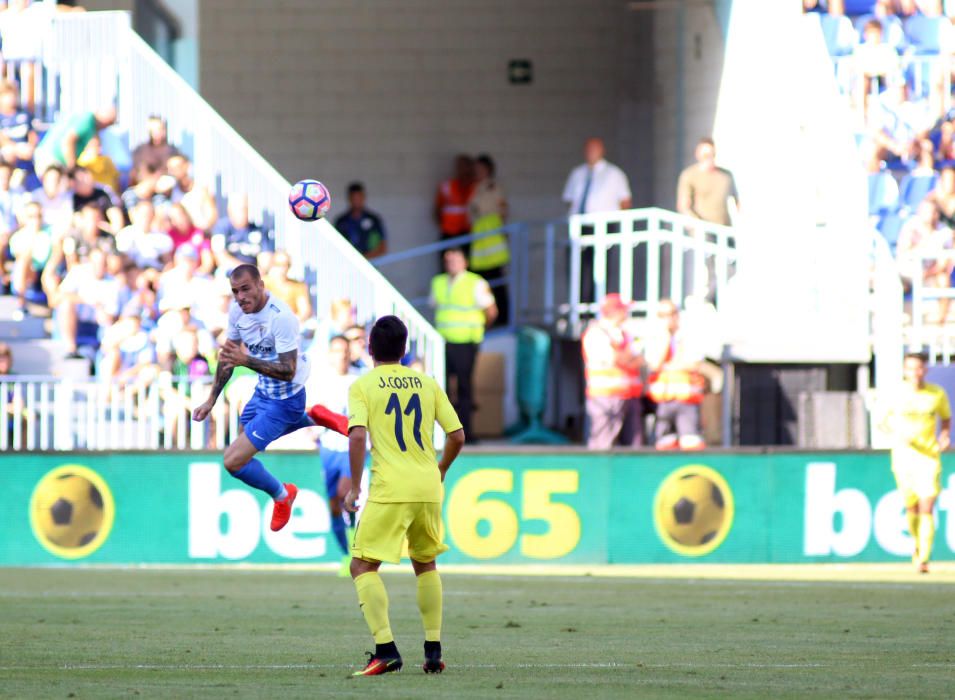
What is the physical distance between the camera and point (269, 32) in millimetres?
24875

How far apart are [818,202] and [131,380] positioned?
7704mm

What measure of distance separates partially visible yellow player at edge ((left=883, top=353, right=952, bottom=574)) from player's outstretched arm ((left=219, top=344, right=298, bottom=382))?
764 centimetres

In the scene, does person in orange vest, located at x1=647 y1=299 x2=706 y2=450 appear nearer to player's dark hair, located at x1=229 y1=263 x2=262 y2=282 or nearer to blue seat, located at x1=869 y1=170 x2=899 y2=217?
blue seat, located at x1=869 y1=170 x2=899 y2=217

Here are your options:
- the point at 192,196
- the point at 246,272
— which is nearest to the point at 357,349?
the point at 192,196

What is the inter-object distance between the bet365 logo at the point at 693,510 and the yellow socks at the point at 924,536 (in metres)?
1.96

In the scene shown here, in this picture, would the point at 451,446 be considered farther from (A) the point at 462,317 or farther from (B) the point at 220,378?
(A) the point at 462,317

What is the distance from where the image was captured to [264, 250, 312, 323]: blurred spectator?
61.9 ft

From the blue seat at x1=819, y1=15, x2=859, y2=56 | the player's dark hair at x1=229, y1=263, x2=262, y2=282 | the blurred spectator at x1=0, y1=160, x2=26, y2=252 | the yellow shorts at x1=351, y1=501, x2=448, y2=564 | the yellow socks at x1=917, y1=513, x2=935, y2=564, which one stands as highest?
the blue seat at x1=819, y1=15, x2=859, y2=56

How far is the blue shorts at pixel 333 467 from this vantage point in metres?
15.9

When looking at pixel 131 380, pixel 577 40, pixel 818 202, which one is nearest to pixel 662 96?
pixel 577 40

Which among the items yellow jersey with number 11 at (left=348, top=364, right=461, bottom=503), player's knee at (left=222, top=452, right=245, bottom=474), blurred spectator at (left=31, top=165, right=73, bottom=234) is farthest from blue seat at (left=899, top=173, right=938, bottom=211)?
yellow jersey with number 11 at (left=348, top=364, right=461, bottom=503)

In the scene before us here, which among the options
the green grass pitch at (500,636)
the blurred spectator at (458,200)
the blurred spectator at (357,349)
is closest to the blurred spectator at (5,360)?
the green grass pitch at (500,636)

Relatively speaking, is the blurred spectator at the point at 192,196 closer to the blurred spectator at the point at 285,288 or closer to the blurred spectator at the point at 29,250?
the blurred spectator at the point at 285,288

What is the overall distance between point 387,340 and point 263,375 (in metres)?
2.81
